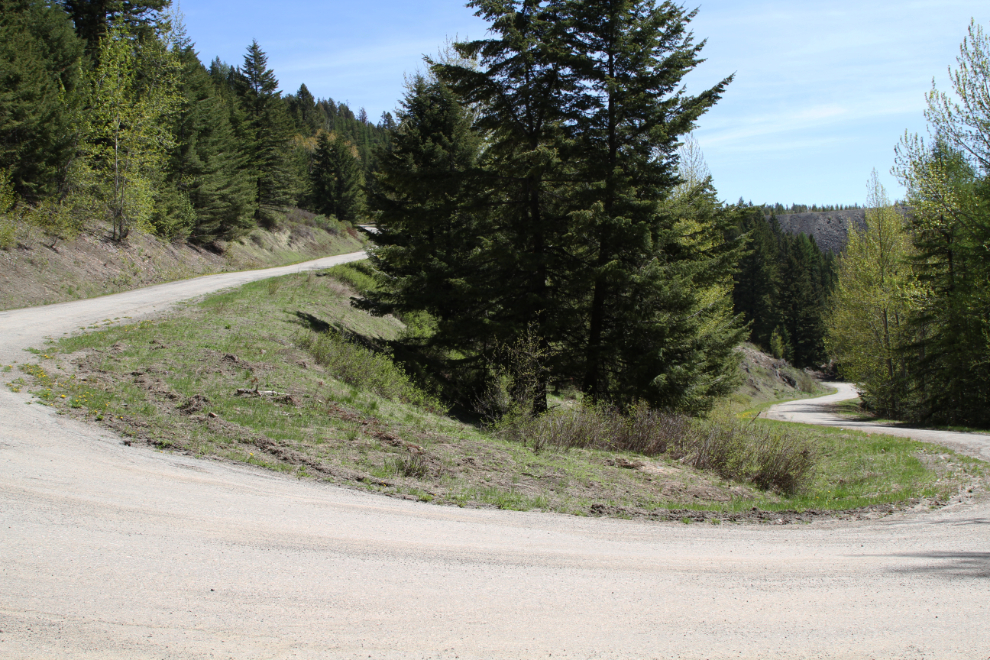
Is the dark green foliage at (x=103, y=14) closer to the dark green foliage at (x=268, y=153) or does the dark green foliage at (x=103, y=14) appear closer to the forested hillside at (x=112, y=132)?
the forested hillside at (x=112, y=132)

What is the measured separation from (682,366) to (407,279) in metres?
9.02

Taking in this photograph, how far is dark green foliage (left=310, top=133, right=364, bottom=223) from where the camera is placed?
206 feet

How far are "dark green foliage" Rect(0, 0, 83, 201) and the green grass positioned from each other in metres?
14.6

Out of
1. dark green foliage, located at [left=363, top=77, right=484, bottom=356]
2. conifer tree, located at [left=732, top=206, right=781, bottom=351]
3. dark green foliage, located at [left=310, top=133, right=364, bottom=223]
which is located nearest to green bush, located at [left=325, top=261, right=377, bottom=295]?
dark green foliage, located at [left=363, top=77, right=484, bottom=356]

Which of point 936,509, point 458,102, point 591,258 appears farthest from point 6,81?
point 936,509

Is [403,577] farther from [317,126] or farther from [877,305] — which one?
Result: [317,126]

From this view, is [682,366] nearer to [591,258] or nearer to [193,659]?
[591,258]

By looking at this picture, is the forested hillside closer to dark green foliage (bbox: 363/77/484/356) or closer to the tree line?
dark green foliage (bbox: 363/77/484/356)

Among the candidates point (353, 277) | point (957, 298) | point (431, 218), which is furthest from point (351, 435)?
point (957, 298)

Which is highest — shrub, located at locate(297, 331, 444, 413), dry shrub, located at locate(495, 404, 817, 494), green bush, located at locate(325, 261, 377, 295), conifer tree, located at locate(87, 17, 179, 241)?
conifer tree, located at locate(87, 17, 179, 241)

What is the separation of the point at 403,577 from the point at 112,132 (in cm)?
2898

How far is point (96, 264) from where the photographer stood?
24.2m

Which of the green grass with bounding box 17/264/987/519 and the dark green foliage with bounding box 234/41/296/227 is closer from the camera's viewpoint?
the green grass with bounding box 17/264/987/519

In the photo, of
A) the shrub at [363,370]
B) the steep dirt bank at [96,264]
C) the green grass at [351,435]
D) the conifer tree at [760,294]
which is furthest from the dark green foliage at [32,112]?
the conifer tree at [760,294]
